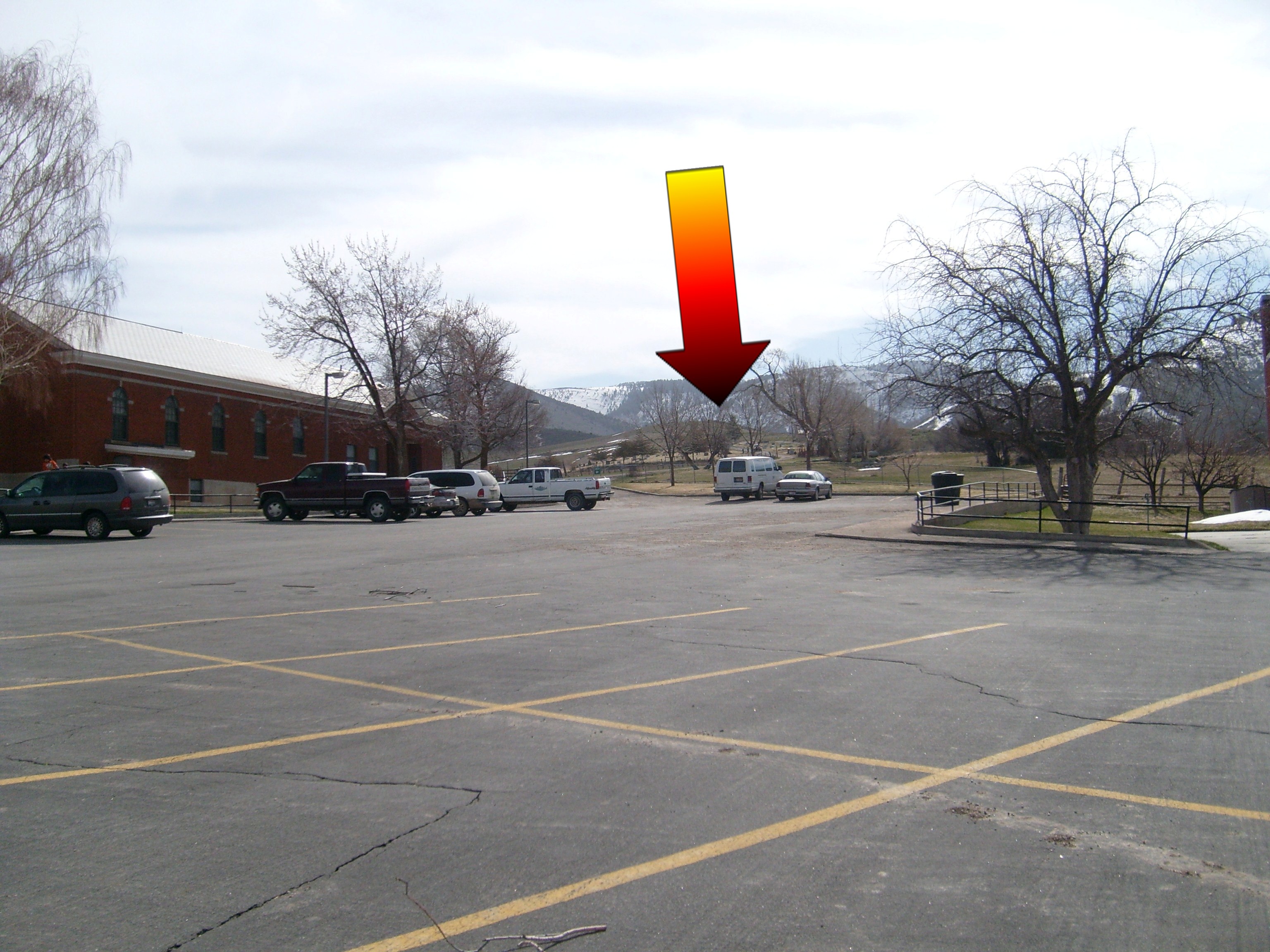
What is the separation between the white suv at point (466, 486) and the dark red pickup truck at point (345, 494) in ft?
12.8

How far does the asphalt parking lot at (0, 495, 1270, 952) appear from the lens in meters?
3.71

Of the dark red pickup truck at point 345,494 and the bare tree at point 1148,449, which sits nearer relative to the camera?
the bare tree at point 1148,449

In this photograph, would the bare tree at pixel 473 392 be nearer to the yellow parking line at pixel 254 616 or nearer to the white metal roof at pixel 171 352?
the white metal roof at pixel 171 352

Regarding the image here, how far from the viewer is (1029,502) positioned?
88.4 feet

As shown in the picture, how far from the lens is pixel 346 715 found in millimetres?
6738

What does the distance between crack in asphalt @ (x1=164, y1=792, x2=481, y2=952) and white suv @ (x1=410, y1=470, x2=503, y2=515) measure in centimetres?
3307

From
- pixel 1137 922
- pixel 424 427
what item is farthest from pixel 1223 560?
pixel 424 427

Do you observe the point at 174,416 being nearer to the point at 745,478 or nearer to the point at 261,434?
the point at 261,434

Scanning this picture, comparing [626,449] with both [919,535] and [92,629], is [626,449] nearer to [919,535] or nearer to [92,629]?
[919,535]

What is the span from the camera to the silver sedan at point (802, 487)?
148 ft

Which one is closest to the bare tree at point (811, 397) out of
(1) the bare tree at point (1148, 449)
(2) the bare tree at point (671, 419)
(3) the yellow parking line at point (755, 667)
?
(2) the bare tree at point (671, 419)

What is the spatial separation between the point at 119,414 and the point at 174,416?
3.14m

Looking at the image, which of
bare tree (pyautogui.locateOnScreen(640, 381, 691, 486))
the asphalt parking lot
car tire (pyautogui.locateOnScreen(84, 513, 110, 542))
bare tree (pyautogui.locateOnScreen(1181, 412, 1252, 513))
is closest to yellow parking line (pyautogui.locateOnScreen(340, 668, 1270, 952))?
the asphalt parking lot

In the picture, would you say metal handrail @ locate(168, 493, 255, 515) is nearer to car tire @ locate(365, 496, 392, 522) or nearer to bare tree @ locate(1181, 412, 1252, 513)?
car tire @ locate(365, 496, 392, 522)
